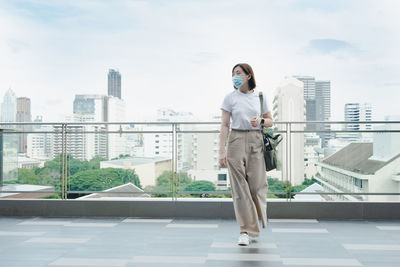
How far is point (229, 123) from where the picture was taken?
144 inches

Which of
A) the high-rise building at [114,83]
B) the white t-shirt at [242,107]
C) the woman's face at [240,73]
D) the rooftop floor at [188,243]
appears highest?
the high-rise building at [114,83]

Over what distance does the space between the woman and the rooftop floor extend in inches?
9.8

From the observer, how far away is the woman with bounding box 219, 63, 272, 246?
3.54 m

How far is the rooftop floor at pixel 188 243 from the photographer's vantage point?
9.92ft

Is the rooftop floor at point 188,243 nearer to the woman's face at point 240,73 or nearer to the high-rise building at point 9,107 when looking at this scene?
the woman's face at point 240,73

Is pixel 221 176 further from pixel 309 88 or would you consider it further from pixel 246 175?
pixel 309 88

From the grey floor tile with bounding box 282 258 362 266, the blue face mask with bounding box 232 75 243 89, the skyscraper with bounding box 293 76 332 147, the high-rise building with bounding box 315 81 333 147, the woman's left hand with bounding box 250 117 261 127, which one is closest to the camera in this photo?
the grey floor tile with bounding box 282 258 362 266

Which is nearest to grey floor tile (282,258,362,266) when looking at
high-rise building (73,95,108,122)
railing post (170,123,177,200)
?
railing post (170,123,177,200)

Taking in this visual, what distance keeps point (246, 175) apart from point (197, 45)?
62.0 metres

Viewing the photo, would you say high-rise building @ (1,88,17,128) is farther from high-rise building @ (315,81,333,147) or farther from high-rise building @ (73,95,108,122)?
high-rise building @ (315,81,333,147)

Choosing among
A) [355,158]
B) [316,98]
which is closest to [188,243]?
[355,158]

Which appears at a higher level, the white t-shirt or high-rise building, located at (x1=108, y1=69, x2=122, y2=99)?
high-rise building, located at (x1=108, y1=69, x2=122, y2=99)

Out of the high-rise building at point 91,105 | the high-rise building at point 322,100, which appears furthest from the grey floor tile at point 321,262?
the high-rise building at point 91,105

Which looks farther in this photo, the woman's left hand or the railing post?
the railing post
